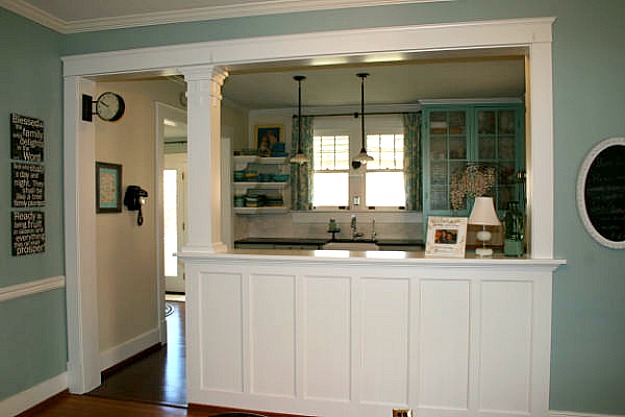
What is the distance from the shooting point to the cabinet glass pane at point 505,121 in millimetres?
6039

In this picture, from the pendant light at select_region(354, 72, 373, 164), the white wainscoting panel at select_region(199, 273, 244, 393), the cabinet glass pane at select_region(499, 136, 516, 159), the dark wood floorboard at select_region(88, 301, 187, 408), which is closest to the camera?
the white wainscoting panel at select_region(199, 273, 244, 393)

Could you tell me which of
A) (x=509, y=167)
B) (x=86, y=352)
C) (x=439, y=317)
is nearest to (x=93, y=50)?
(x=86, y=352)

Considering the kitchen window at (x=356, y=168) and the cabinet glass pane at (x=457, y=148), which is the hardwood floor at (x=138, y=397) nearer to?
the kitchen window at (x=356, y=168)

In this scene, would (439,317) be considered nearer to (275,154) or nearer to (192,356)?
(192,356)

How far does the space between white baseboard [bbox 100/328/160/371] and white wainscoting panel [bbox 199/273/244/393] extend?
117 cm

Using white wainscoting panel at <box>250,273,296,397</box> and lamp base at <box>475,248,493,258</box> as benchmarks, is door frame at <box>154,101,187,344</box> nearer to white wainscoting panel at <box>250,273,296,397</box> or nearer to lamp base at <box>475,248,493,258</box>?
white wainscoting panel at <box>250,273,296,397</box>

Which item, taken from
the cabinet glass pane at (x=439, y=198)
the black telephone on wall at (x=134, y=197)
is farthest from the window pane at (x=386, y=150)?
the black telephone on wall at (x=134, y=197)

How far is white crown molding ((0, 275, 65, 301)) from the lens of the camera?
10.5ft

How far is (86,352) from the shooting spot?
3.72 m

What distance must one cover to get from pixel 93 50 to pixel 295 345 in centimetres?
250

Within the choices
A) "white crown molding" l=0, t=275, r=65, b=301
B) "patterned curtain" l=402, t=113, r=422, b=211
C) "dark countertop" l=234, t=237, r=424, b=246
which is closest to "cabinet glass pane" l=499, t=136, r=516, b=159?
"patterned curtain" l=402, t=113, r=422, b=211

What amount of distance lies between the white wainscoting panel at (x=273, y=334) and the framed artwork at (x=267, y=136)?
3.73 meters

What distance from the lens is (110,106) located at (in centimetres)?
367

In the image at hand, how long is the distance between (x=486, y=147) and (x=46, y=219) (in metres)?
4.74
